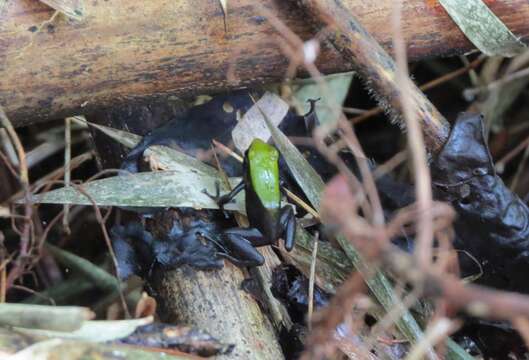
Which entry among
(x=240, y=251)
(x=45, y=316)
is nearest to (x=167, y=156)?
(x=240, y=251)

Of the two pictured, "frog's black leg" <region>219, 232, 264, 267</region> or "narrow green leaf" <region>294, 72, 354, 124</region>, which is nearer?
"frog's black leg" <region>219, 232, 264, 267</region>

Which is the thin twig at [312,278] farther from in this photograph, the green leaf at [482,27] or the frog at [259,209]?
the green leaf at [482,27]

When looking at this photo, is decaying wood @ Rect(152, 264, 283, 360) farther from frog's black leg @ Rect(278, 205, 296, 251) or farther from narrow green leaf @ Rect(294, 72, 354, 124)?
narrow green leaf @ Rect(294, 72, 354, 124)

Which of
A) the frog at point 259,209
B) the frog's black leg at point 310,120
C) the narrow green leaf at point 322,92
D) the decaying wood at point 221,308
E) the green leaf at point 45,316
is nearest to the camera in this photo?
the green leaf at point 45,316

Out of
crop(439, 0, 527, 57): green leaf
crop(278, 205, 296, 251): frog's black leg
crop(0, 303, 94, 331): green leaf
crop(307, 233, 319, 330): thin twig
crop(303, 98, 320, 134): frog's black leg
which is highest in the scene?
crop(439, 0, 527, 57): green leaf

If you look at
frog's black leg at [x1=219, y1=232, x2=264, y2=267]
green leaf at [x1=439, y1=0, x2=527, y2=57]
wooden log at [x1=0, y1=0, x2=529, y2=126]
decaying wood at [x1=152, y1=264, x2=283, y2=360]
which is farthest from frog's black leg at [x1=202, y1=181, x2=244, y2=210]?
green leaf at [x1=439, y1=0, x2=527, y2=57]

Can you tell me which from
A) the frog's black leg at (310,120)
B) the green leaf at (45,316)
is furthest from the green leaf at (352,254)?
the green leaf at (45,316)

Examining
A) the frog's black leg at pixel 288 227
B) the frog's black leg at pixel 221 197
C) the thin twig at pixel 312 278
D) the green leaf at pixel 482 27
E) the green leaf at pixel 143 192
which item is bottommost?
the thin twig at pixel 312 278

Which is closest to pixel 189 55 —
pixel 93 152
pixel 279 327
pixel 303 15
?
pixel 303 15

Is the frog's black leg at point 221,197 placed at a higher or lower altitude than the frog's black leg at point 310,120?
lower
